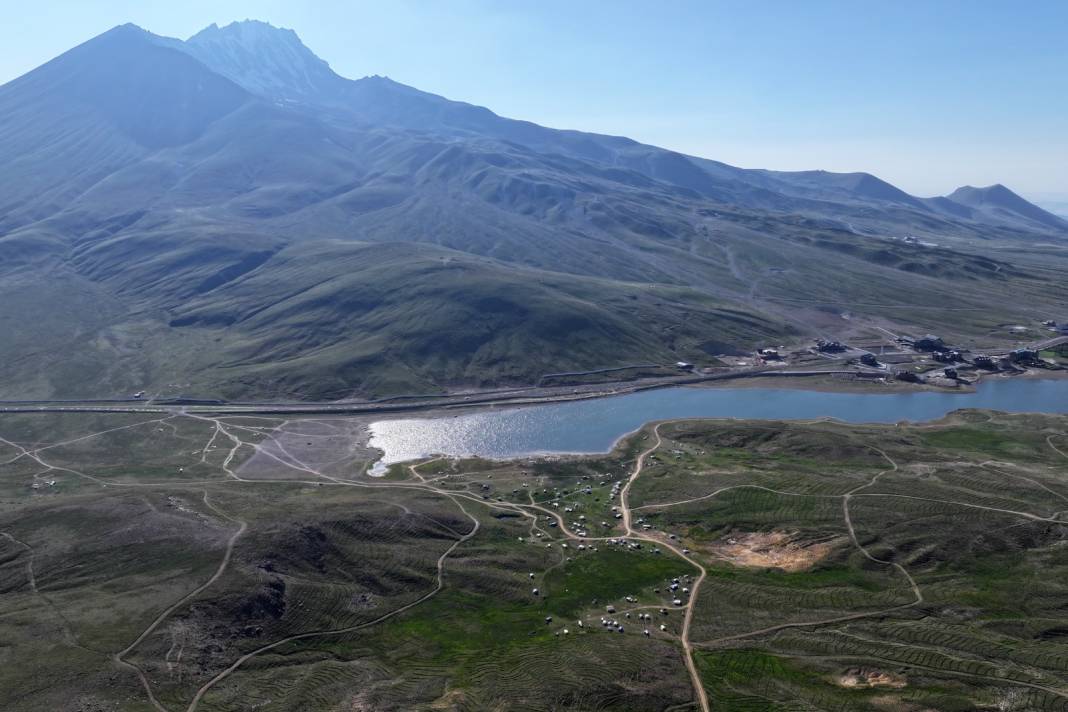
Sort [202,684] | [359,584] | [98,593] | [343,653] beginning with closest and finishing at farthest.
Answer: [202,684] < [343,653] < [98,593] < [359,584]

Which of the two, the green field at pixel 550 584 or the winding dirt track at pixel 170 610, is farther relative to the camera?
the green field at pixel 550 584

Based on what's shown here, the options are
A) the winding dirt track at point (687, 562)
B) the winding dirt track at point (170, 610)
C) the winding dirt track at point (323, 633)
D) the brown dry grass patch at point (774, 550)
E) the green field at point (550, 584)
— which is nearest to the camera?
the winding dirt track at point (170, 610)

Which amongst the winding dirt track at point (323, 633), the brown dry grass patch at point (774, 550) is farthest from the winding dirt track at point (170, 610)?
the brown dry grass patch at point (774, 550)

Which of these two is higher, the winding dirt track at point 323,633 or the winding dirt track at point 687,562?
the winding dirt track at point 687,562

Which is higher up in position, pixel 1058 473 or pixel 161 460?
pixel 1058 473

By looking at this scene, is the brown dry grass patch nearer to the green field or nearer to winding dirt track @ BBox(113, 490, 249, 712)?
the green field

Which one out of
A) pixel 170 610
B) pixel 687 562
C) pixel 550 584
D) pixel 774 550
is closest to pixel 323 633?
pixel 170 610

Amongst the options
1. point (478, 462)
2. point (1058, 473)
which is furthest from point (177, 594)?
point (1058, 473)

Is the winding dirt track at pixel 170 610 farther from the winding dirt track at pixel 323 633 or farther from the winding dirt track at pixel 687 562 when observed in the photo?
the winding dirt track at pixel 687 562

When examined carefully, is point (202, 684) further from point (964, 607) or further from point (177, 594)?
point (964, 607)

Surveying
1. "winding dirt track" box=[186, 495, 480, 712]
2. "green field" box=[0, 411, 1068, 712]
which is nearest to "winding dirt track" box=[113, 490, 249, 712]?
"green field" box=[0, 411, 1068, 712]
